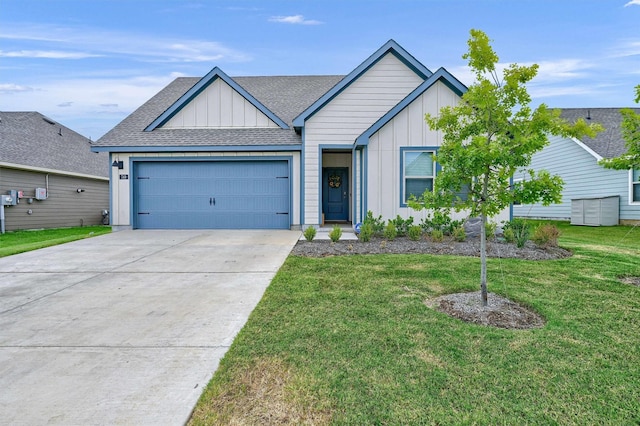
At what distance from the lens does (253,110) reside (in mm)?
12836

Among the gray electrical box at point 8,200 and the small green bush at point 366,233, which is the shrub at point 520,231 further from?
the gray electrical box at point 8,200

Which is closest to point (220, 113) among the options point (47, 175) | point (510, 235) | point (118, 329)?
point (47, 175)

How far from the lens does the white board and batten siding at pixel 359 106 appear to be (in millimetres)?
11609

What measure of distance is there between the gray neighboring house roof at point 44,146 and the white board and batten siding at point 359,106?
39.3 ft

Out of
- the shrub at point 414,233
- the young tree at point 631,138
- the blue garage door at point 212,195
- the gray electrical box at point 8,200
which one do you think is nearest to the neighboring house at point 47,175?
the gray electrical box at point 8,200

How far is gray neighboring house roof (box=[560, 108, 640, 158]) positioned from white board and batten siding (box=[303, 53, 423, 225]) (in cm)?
758

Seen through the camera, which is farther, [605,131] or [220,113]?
[605,131]

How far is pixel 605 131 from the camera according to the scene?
16.8 metres

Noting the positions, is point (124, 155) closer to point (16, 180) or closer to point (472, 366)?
point (16, 180)

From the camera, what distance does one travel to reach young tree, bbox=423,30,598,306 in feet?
12.9

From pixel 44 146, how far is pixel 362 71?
51.3 ft

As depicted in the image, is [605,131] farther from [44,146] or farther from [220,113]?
[44,146]

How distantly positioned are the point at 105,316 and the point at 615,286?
6605mm

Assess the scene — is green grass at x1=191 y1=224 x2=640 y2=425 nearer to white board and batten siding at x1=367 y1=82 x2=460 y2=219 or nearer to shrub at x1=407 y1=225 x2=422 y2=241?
shrub at x1=407 y1=225 x2=422 y2=241
